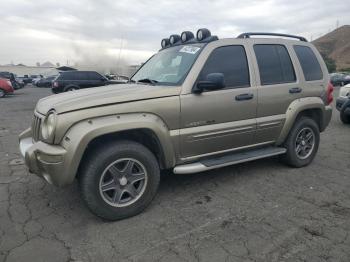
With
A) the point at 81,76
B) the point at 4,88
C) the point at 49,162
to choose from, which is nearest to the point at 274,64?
the point at 49,162

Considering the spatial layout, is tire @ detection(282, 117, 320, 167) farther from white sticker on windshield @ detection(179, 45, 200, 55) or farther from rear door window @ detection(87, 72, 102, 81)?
rear door window @ detection(87, 72, 102, 81)

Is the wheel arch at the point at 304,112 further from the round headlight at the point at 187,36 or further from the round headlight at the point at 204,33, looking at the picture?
the round headlight at the point at 187,36

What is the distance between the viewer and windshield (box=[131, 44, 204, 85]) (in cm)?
394

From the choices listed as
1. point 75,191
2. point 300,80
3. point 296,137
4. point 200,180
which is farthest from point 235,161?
point 75,191

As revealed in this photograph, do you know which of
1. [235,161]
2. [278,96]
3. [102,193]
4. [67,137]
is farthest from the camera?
[278,96]

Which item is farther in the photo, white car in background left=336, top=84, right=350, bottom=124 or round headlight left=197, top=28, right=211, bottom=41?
white car in background left=336, top=84, right=350, bottom=124

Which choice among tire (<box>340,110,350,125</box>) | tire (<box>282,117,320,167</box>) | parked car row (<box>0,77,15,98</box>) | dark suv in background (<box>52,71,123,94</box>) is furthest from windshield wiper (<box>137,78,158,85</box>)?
parked car row (<box>0,77,15,98</box>)

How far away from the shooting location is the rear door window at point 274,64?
4.42 metres

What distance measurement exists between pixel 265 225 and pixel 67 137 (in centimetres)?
212

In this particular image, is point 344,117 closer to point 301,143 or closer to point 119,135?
point 301,143

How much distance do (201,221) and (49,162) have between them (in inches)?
63.7

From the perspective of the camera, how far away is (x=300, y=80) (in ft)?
15.7

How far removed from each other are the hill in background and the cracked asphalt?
251ft

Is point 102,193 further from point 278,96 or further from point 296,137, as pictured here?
point 296,137
